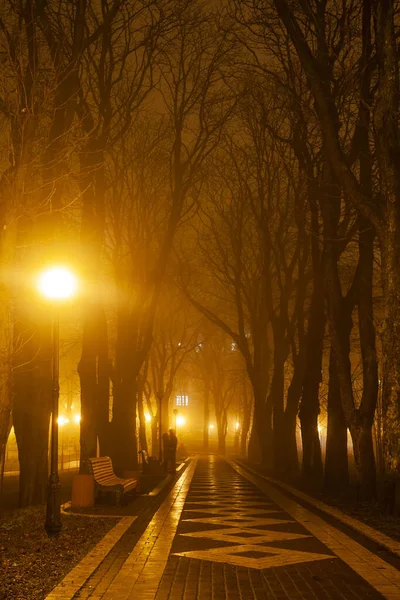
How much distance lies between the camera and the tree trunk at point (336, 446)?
19.1m

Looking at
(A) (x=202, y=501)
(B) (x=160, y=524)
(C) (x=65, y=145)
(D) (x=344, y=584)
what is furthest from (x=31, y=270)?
(D) (x=344, y=584)

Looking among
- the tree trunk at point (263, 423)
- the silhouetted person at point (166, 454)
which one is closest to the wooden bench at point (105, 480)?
the silhouetted person at point (166, 454)

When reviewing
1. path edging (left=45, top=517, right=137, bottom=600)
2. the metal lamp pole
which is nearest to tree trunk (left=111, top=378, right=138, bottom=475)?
the metal lamp pole

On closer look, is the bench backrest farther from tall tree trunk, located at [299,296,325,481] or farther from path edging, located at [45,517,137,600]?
tall tree trunk, located at [299,296,325,481]

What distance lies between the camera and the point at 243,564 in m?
9.08

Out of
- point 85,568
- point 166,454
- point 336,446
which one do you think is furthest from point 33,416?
point 166,454

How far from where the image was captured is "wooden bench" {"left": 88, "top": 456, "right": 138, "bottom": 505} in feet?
52.1

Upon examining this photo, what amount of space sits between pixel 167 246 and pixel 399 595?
1872 cm

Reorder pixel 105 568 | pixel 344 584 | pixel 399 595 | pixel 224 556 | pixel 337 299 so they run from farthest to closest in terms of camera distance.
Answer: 1. pixel 337 299
2. pixel 224 556
3. pixel 105 568
4. pixel 344 584
5. pixel 399 595

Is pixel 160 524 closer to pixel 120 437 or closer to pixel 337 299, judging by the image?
pixel 337 299

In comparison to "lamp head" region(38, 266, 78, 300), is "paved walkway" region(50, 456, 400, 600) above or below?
below

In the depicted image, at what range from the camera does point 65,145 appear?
52.8 ft

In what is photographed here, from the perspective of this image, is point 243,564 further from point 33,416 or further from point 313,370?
point 313,370

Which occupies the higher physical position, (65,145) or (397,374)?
(65,145)
